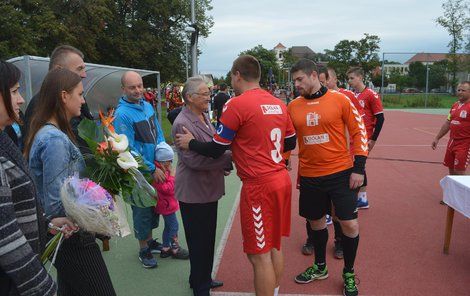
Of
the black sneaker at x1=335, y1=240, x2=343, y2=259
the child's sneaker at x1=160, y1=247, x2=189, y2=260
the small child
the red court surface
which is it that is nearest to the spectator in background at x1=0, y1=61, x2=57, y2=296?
the small child

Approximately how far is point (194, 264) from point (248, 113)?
1.42 metres

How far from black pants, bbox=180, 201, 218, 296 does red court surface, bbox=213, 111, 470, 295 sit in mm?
388

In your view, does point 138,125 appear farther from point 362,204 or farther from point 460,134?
point 460,134

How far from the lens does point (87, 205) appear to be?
183 centimetres

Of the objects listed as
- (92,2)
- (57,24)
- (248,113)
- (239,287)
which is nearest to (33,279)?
(248,113)

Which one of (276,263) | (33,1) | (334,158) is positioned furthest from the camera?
(33,1)

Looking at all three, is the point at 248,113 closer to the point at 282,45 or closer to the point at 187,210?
the point at 187,210

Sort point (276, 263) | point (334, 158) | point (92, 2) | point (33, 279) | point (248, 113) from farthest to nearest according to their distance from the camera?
point (92, 2)
point (334, 158)
point (276, 263)
point (248, 113)
point (33, 279)

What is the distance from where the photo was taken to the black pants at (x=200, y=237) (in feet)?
10.3

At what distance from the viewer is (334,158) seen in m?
3.54

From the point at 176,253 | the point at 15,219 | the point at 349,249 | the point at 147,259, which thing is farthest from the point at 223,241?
the point at 15,219

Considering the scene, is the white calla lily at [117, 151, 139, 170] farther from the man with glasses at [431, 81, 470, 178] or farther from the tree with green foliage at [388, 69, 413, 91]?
the tree with green foliage at [388, 69, 413, 91]

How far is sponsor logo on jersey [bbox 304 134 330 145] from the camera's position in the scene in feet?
11.6

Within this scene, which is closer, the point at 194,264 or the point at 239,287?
the point at 194,264
